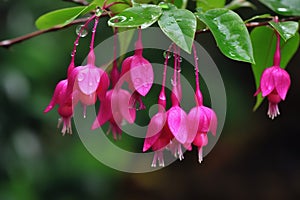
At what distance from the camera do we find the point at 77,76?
0.79 meters

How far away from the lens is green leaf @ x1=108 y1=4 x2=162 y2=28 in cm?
71

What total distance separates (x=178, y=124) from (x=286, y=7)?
0.45 m

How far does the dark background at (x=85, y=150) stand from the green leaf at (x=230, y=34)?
3.54 ft

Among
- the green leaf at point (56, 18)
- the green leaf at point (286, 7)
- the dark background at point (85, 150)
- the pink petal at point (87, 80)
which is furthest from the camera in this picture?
the dark background at point (85, 150)

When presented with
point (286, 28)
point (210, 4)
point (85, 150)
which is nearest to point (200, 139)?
point (286, 28)

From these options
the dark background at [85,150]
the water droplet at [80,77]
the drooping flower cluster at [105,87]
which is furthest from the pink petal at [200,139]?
the dark background at [85,150]

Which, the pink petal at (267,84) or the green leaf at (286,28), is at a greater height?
the green leaf at (286,28)

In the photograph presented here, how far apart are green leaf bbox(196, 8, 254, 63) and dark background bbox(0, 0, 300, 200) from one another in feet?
3.54

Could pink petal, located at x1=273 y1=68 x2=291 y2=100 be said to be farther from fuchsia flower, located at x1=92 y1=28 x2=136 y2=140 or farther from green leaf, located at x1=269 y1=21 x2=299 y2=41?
fuchsia flower, located at x1=92 y1=28 x2=136 y2=140

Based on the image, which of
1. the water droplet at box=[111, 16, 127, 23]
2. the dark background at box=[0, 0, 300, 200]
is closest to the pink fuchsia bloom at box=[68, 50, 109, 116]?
the water droplet at box=[111, 16, 127, 23]

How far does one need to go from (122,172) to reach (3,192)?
113cm

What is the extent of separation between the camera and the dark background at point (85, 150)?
68.3 inches

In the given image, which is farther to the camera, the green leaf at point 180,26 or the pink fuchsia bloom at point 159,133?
the pink fuchsia bloom at point 159,133

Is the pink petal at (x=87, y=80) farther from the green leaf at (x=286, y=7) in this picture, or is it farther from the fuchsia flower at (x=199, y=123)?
the green leaf at (x=286, y=7)
